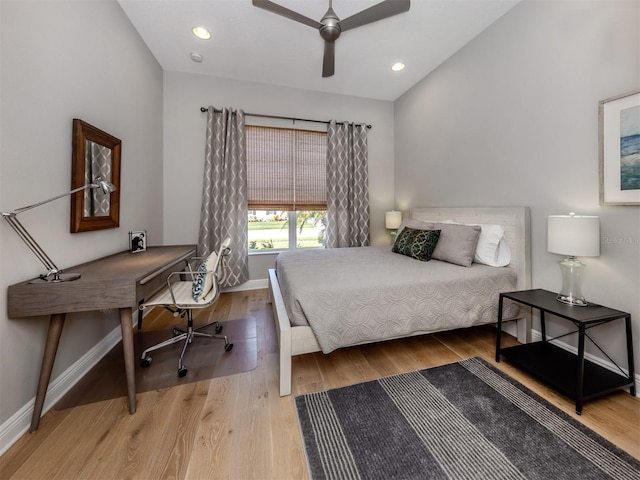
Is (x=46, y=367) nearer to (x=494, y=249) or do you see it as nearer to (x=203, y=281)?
(x=203, y=281)

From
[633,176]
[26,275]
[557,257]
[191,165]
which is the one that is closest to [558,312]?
[557,257]

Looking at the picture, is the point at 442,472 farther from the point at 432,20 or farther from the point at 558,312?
the point at 432,20

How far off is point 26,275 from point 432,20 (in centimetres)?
377

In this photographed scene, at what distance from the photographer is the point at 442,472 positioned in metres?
1.13

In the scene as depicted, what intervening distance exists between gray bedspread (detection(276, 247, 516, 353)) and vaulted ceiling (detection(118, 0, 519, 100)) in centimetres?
240

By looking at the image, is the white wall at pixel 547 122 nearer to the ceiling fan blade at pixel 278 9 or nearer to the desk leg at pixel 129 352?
the ceiling fan blade at pixel 278 9

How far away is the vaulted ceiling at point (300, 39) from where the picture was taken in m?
2.34

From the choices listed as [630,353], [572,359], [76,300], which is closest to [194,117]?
[76,300]

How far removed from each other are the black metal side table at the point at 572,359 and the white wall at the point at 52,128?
119 inches

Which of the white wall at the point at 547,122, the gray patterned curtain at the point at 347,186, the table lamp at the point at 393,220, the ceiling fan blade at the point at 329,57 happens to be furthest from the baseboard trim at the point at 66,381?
the ceiling fan blade at the point at 329,57

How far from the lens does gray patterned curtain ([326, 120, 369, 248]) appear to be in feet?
13.0

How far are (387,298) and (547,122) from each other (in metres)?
2.00

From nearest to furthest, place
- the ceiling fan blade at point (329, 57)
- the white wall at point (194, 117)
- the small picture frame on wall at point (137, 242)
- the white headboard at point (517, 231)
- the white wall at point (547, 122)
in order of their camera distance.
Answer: the white wall at point (547, 122) < the white headboard at point (517, 231) < the ceiling fan blade at point (329, 57) < the small picture frame on wall at point (137, 242) < the white wall at point (194, 117)

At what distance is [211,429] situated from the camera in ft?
4.48
